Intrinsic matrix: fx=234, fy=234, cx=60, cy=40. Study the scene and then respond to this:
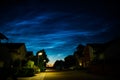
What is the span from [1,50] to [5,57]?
315cm

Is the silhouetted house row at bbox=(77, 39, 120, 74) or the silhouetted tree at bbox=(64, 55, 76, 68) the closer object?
the silhouetted house row at bbox=(77, 39, 120, 74)

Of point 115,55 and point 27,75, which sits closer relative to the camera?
point 27,75

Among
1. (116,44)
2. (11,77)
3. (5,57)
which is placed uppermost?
(116,44)

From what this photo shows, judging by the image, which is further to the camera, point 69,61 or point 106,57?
point 69,61

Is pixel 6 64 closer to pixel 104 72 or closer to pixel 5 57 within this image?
pixel 5 57

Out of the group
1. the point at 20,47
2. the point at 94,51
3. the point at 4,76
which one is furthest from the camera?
the point at 94,51

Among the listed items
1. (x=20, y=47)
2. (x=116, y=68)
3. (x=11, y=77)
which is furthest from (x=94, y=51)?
(x=11, y=77)

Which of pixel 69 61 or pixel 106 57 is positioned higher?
pixel 69 61

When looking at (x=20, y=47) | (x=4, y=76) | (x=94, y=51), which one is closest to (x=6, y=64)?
(x=4, y=76)

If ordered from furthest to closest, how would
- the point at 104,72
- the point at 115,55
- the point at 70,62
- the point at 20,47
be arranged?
1. the point at 70,62
2. the point at 20,47
3. the point at 115,55
4. the point at 104,72

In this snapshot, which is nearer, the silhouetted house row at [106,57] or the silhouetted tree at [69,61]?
the silhouetted house row at [106,57]

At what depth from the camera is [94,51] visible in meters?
71.8

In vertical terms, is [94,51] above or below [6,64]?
above

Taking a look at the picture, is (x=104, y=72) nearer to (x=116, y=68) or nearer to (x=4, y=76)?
(x=116, y=68)
